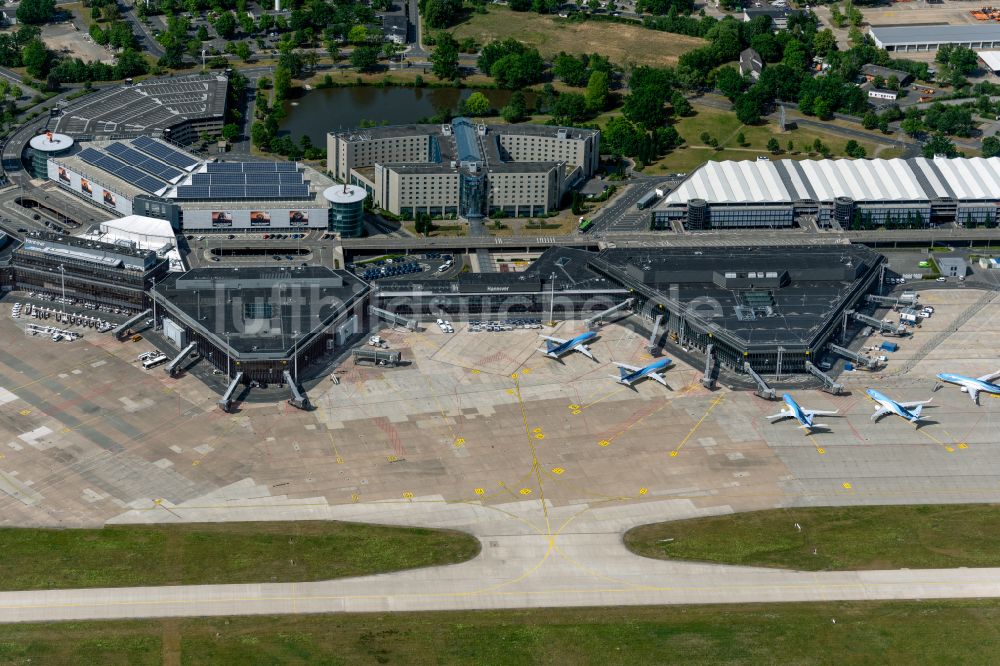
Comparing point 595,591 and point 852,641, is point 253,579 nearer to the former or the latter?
point 595,591

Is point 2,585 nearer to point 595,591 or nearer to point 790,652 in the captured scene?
point 595,591

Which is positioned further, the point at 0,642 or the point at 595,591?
the point at 595,591

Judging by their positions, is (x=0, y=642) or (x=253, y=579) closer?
(x=0, y=642)

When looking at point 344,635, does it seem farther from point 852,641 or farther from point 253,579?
point 852,641

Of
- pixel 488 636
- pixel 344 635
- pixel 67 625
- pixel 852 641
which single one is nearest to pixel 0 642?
pixel 67 625

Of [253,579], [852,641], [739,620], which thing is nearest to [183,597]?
[253,579]
